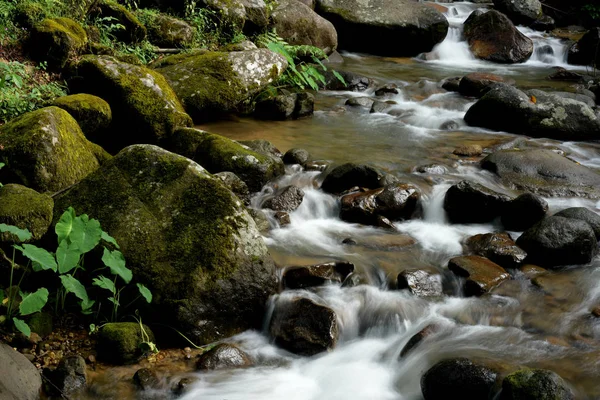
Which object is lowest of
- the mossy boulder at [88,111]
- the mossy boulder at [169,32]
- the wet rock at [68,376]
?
the wet rock at [68,376]

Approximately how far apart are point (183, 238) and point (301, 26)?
30.3 ft

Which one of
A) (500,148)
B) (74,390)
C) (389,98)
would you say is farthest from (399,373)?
(389,98)

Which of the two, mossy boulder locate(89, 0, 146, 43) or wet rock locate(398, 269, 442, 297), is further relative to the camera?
mossy boulder locate(89, 0, 146, 43)

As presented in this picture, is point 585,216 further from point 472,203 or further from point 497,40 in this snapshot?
point 497,40

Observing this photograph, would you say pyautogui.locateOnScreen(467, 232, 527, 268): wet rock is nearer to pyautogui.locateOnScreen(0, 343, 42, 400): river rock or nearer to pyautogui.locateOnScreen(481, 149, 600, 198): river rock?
pyautogui.locateOnScreen(481, 149, 600, 198): river rock

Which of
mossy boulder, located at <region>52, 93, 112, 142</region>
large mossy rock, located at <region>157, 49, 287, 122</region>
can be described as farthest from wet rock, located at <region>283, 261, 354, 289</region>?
large mossy rock, located at <region>157, 49, 287, 122</region>

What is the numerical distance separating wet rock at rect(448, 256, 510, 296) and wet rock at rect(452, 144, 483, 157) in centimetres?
312

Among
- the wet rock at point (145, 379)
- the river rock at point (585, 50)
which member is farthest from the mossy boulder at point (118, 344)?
the river rock at point (585, 50)

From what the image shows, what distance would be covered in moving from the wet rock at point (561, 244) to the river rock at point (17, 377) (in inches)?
169

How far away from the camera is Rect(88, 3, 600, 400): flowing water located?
4.09 metres

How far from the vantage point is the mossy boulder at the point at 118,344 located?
4012 mm

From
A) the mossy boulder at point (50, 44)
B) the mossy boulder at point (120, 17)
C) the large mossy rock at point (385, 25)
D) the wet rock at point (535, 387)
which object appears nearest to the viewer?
the wet rock at point (535, 387)

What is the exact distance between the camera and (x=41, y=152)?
16.9ft

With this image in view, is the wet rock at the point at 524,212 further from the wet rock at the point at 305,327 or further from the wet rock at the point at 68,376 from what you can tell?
the wet rock at the point at 68,376
